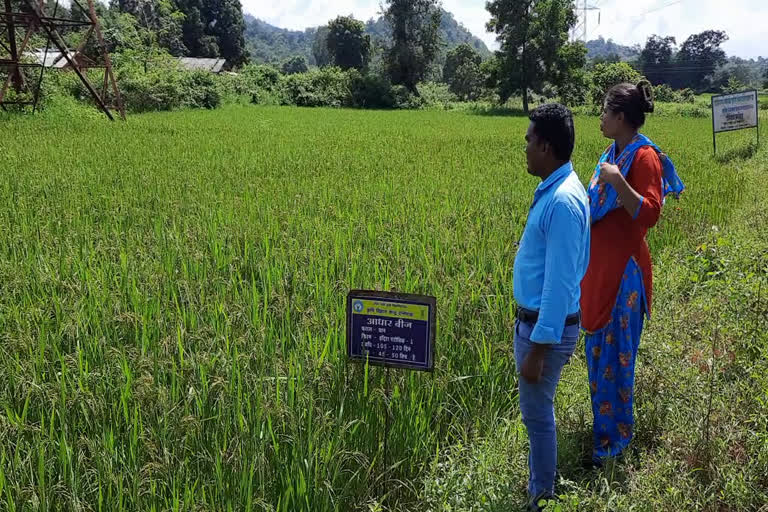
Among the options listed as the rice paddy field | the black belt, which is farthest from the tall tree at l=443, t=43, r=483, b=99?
the black belt

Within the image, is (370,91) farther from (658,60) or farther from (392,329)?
(658,60)

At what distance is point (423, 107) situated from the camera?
35.4m

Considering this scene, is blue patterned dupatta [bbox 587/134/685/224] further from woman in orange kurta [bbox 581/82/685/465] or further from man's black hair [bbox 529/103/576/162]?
man's black hair [bbox 529/103/576/162]

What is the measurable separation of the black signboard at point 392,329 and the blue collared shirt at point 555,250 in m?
0.37

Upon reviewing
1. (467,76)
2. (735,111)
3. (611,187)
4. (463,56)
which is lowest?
(611,187)

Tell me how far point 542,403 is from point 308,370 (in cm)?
106

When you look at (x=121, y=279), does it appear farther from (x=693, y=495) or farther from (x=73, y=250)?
(x=693, y=495)

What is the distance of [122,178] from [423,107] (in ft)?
98.9

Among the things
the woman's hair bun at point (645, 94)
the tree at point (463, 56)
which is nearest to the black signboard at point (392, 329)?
the woman's hair bun at point (645, 94)

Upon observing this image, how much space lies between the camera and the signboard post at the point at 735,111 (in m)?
11.4

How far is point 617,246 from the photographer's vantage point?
7.70 ft

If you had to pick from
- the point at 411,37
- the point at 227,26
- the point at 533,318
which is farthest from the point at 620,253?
the point at 227,26

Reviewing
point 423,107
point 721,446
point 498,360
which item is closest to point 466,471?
point 498,360

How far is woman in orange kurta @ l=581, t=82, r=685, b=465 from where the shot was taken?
2.29 meters
